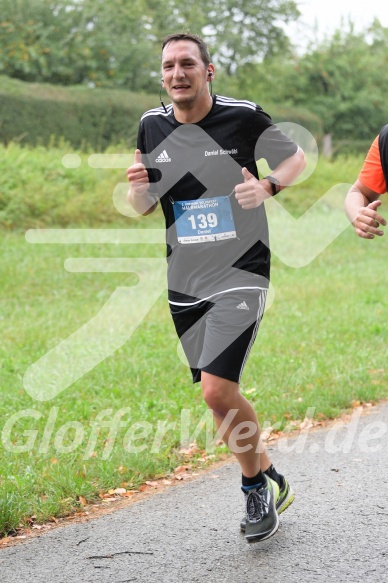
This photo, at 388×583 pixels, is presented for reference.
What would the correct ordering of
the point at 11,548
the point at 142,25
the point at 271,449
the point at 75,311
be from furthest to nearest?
the point at 142,25, the point at 75,311, the point at 271,449, the point at 11,548

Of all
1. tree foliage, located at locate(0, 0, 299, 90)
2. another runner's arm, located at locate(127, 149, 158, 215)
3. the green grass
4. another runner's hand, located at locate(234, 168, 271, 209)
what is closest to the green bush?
tree foliage, located at locate(0, 0, 299, 90)

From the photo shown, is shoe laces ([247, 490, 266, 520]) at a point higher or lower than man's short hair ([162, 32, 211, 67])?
lower

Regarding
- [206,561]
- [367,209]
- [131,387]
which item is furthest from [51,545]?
[131,387]

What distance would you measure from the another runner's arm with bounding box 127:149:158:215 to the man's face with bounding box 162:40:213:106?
370 millimetres

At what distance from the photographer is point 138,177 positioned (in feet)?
14.9

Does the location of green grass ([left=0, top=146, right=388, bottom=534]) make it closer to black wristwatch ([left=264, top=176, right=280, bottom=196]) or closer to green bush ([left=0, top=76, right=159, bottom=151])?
black wristwatch ([left=264, top=176, right=280, bottom=196])

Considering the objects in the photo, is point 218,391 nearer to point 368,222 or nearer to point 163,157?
point 368,222

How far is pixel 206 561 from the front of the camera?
418cm

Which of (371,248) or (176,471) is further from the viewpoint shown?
(371,248)

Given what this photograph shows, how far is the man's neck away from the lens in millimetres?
4551

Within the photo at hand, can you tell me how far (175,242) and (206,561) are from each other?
1561mm

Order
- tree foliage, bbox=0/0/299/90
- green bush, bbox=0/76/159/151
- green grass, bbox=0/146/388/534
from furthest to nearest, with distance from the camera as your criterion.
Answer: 1. tree foliage, bbox=0/0/299/90
2. green bush, bbox=0/76/159/151
3. green grass, bbox=0/146/388/534

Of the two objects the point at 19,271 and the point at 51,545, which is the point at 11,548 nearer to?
the point at 51,545

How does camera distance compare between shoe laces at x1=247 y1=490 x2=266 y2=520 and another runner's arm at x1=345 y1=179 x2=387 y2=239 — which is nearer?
another runner's arm at x1=345 y1=179 x2=387 y2=239
